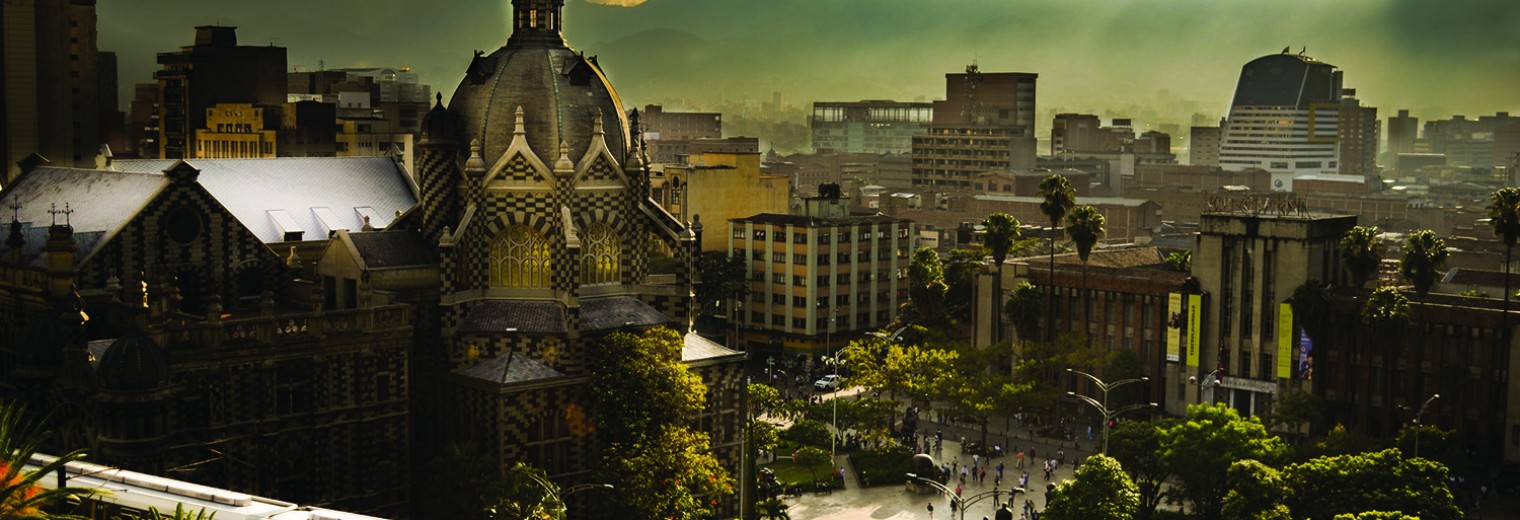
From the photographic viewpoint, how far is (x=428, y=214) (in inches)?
3637

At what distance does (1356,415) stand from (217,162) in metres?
81.2

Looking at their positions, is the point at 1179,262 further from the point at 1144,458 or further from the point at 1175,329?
the point at 1144,458

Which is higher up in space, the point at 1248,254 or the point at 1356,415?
the point at 1248,254

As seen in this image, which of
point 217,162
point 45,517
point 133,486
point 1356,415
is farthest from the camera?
point 1356,415

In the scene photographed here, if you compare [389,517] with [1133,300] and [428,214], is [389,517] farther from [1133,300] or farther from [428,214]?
[1133,300]

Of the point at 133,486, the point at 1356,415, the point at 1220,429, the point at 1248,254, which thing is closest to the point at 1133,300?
the point at 1248,254

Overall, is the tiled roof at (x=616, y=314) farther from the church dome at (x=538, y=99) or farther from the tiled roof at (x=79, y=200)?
the tiled roof at (x=79, y=200)

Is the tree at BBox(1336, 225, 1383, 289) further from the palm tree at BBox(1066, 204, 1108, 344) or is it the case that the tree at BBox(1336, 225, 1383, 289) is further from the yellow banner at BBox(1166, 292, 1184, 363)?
the palm tree at BBox(1066, 204, 1108, 344)

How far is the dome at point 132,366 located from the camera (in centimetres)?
7462

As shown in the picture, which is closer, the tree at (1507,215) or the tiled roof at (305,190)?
the tiled roof at (305,190)

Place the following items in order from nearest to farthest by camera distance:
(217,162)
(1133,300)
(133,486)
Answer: (133,486) < (217,162) < (1133,300)

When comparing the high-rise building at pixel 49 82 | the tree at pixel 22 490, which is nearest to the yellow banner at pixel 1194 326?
the high-rise building at pixel 49 82

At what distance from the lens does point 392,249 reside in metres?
90.8

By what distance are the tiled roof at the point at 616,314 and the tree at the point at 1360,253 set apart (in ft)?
200
